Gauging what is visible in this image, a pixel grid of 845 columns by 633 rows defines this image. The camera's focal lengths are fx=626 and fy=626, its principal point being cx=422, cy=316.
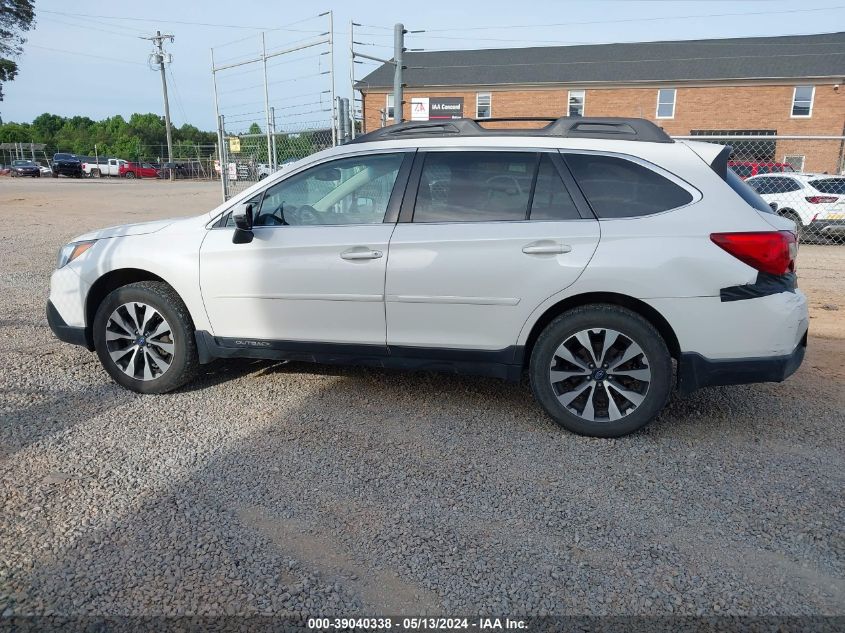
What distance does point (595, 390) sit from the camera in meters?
3.74

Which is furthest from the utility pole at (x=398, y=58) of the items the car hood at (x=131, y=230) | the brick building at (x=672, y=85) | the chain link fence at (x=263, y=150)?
the brick building at (x=672, y=85)

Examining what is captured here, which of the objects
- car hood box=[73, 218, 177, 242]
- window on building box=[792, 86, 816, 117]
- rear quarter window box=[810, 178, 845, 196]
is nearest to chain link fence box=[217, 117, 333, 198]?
car hood box=[73, 218, 177, 242]

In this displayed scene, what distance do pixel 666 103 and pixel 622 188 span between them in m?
39.2

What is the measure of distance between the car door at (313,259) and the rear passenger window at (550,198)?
0.86m

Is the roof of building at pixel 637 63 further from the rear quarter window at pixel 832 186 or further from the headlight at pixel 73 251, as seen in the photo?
the headlight at pixel 73 251

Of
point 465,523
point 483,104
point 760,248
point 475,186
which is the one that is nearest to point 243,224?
point 475,186

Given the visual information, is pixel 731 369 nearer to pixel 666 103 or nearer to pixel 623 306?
pixel 623 306

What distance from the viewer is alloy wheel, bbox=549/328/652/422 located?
144 inches

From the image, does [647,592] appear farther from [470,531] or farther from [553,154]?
[553,154]

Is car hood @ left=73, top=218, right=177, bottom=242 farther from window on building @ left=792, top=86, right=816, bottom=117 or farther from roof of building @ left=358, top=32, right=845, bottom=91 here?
window on building @ left=792, top=86, right=816, bottom=117

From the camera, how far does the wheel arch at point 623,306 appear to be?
11.9ft

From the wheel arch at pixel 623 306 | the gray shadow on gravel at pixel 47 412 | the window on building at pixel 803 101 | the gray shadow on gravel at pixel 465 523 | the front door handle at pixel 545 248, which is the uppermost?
the window on building at pixel 803 101

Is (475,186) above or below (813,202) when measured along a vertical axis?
above

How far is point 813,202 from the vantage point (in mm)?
12531
